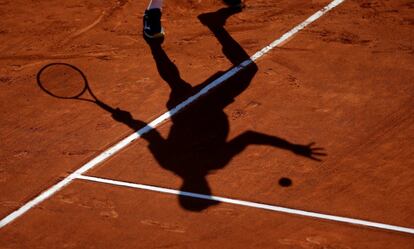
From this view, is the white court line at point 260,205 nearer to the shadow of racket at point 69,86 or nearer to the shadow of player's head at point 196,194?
the shadow of player's head at point 196,194

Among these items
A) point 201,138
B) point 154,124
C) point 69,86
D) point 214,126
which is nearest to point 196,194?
point 201,138

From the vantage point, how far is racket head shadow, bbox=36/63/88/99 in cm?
894

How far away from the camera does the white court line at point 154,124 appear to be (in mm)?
7066

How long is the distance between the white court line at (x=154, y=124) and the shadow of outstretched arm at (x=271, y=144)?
1.24 meters

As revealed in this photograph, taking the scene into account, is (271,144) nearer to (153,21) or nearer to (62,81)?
(153,21)

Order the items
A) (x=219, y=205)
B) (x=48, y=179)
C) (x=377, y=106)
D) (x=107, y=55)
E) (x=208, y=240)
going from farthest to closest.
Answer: (x=107, y=55) → (x=377, y=106) → (x=48, y=179) → (x=219, y=205) → (x=208, y=240)

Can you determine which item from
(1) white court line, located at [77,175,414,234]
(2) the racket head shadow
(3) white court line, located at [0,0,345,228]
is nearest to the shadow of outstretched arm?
(1) white court line, located at [77,175,414,234]

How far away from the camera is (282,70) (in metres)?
9.04

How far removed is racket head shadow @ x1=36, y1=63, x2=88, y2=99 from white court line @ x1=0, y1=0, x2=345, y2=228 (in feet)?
4.94

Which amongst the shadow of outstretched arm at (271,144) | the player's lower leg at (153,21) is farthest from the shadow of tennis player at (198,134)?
the player's lower leg at (153,21)

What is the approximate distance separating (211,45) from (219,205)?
388 centimetres

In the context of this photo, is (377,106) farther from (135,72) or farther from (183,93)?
(135,72)

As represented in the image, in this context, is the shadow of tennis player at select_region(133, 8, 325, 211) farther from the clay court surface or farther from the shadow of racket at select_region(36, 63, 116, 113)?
the shadow of racket at select_region(36, 63, 116, 113)

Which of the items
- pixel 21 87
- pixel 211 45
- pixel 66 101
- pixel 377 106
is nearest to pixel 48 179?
pixel 66 101
